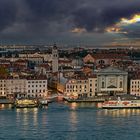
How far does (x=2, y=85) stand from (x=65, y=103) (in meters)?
2.57

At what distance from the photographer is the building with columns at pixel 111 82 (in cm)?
1781

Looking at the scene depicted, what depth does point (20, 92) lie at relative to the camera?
695 inches

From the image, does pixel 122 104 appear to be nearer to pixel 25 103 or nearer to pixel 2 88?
pixel 25 103

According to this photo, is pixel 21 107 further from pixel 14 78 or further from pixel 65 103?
pixel 14 78

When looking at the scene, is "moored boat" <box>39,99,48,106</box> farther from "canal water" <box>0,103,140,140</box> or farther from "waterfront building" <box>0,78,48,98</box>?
"waterfront building" <box>0,78,48,98</box>

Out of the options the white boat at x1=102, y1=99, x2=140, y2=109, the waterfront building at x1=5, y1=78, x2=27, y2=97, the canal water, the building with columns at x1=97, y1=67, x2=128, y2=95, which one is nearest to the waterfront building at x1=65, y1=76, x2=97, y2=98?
the building with columns at x1=97, y1=67, x2=128, y2=95

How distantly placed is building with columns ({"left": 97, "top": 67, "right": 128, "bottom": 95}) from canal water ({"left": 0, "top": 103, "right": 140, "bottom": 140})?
119 inches

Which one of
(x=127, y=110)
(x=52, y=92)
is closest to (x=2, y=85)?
(x=52, y=92)

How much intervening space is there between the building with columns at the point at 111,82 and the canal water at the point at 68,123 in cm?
301

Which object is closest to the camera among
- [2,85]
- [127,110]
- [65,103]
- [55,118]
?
[55,118]

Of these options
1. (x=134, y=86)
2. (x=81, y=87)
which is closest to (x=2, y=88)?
(x=81, y=87)

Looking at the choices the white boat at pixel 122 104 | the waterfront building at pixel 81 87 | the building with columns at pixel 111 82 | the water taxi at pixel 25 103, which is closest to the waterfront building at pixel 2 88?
the waterfront building at pixel 81 87

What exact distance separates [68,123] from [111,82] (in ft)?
21.1

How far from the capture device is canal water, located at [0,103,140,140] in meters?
10.2
